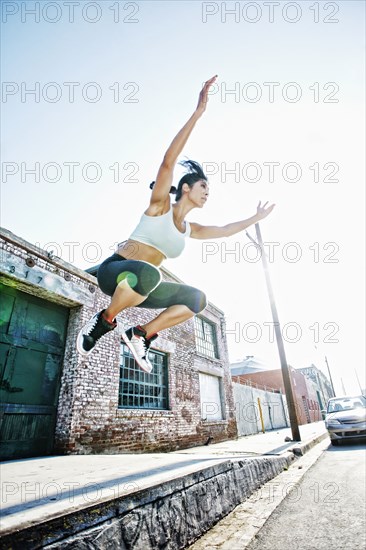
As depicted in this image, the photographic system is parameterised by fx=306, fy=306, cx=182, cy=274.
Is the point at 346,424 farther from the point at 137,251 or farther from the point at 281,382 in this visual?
the point at 281,382

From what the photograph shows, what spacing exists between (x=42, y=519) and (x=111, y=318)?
1080 mm

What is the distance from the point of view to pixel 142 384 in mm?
8406

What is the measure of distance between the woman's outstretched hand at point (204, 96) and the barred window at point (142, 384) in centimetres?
689

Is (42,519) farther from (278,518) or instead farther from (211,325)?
(211,325)

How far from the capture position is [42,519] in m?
1.56

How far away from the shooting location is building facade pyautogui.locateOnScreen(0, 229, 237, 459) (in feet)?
18.7

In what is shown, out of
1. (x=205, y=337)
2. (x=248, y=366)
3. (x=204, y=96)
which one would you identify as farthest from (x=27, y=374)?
(x=248, y=366)

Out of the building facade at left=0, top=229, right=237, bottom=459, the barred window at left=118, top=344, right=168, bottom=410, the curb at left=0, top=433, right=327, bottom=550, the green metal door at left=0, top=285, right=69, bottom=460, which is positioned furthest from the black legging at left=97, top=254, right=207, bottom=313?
the barred window at left=118, top=344, right=168, bottom=410

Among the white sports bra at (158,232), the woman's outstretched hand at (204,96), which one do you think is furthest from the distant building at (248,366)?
the woman's outstretched hand at (204,96)

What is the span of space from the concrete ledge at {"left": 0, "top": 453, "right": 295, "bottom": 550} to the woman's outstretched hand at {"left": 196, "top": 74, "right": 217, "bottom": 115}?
A: 2352mm

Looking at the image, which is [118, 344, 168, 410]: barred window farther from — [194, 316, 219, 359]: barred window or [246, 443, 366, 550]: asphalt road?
[246, 443, 366, 550]: asphalt road

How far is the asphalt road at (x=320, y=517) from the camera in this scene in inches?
103

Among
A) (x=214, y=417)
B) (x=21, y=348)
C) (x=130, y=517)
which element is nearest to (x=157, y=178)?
(x=130, y=517)

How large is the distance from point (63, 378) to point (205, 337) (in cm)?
764
